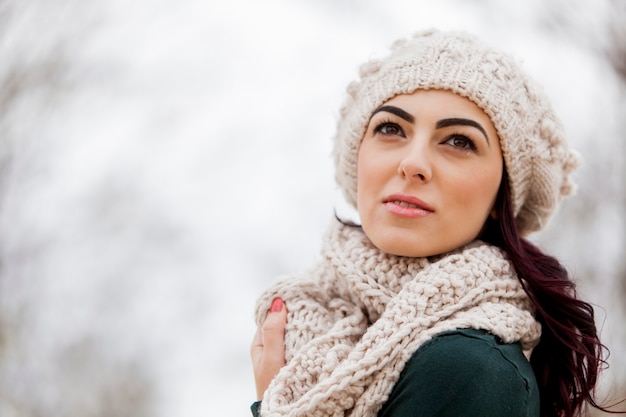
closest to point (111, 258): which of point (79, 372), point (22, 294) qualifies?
point (79, 372)

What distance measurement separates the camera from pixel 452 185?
199 cm

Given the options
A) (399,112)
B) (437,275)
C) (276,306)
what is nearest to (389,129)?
(399,112)

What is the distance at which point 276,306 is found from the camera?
2131 mm

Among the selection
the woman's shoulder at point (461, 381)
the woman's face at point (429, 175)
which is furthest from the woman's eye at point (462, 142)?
the woman's shoulder at point (461, 381)

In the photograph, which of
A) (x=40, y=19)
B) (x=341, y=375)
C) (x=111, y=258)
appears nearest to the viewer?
(x=341, y=375)

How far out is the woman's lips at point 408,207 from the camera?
6.45 ft

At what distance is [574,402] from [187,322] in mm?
15821

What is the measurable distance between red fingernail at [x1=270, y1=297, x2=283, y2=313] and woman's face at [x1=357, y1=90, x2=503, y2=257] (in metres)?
0.32

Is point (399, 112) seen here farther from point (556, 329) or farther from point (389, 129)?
point (556, 329)

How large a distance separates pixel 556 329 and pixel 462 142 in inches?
21.5

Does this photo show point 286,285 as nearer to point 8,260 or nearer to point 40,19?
point 40,19

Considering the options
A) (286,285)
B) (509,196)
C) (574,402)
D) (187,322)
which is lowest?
(187,322)

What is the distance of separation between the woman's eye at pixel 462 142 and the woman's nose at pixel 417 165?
0.09m

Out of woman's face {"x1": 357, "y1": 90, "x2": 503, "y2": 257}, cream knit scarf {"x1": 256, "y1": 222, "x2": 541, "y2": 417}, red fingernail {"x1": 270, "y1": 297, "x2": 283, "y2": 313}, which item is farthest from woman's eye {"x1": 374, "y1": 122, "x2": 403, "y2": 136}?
red fingernail {"x1": 270, "y1": 297, "x2": 283, "y2": 313}
